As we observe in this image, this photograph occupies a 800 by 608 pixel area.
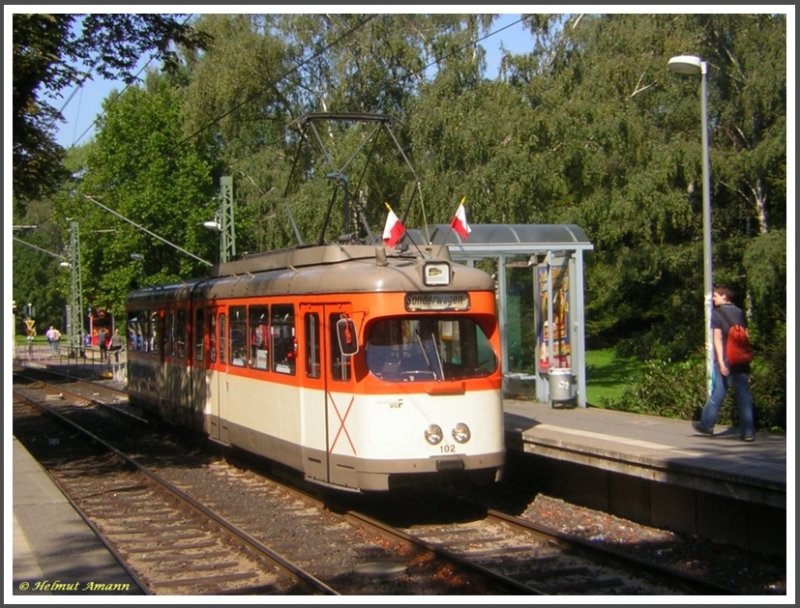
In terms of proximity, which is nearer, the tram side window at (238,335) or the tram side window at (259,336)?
the tram side window at (259,336)

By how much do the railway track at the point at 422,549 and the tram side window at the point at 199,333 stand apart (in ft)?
9.23

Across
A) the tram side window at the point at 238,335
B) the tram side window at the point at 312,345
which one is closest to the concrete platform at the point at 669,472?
the tram side window at the point at 312,345

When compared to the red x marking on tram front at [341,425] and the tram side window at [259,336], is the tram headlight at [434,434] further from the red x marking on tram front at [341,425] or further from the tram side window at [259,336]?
the tram side window at [259,336]

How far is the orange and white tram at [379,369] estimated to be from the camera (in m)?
11.0

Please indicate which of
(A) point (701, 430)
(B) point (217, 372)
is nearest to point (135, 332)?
(B) point (217, 372)

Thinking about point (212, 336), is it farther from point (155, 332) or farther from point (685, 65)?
point (685, 65)

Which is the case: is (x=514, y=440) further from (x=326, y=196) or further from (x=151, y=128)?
(x=151, y=128)

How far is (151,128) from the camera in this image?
4916 centimetres

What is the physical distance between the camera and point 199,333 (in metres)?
16.7

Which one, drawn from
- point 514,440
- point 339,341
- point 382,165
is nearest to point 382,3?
point 339,341

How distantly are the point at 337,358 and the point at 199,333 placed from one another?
5823mm

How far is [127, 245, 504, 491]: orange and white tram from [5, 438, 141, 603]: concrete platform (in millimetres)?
2606

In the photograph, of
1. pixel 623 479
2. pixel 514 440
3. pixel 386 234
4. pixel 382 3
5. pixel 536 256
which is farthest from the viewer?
pixel 536 256

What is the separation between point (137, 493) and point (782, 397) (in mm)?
8313
